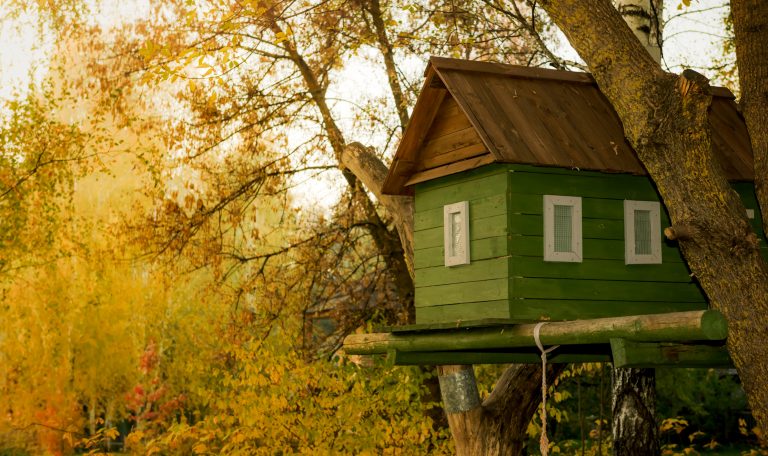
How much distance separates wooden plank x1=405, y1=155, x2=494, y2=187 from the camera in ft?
20.5

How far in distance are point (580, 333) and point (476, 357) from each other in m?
1.96

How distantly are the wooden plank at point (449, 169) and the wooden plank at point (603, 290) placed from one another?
78cm

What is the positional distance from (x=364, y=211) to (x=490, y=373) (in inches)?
105

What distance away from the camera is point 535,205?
6.16m

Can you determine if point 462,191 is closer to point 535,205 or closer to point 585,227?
point 535,205

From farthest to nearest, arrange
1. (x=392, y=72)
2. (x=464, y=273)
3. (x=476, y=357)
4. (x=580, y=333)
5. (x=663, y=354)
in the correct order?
(x=392, y=72), (x=476, y=357), (x=464, y=273), (x=663, y=354), (x=580, y=333)

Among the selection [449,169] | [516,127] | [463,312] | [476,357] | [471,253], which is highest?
[516,127]

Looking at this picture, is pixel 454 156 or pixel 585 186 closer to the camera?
pixel 585 186

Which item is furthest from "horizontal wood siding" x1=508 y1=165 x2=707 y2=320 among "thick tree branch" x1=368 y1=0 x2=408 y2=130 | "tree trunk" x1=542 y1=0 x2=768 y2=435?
"thick tree branch" x1=368 y1=0 x2=408 y2=130

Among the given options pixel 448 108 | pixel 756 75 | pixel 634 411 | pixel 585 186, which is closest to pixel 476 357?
pixel 585 186

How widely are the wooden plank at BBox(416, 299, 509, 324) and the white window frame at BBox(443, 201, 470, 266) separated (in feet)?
0.98

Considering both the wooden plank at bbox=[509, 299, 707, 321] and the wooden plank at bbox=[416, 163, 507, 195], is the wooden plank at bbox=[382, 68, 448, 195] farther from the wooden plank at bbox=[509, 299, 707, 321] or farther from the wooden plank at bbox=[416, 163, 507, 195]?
the wooden plank at bbox=[509, 299, 707, 321]

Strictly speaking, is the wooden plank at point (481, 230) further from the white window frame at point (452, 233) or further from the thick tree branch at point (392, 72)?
the thick tree branch at point (392, 72)

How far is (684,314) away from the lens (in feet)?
16.3
